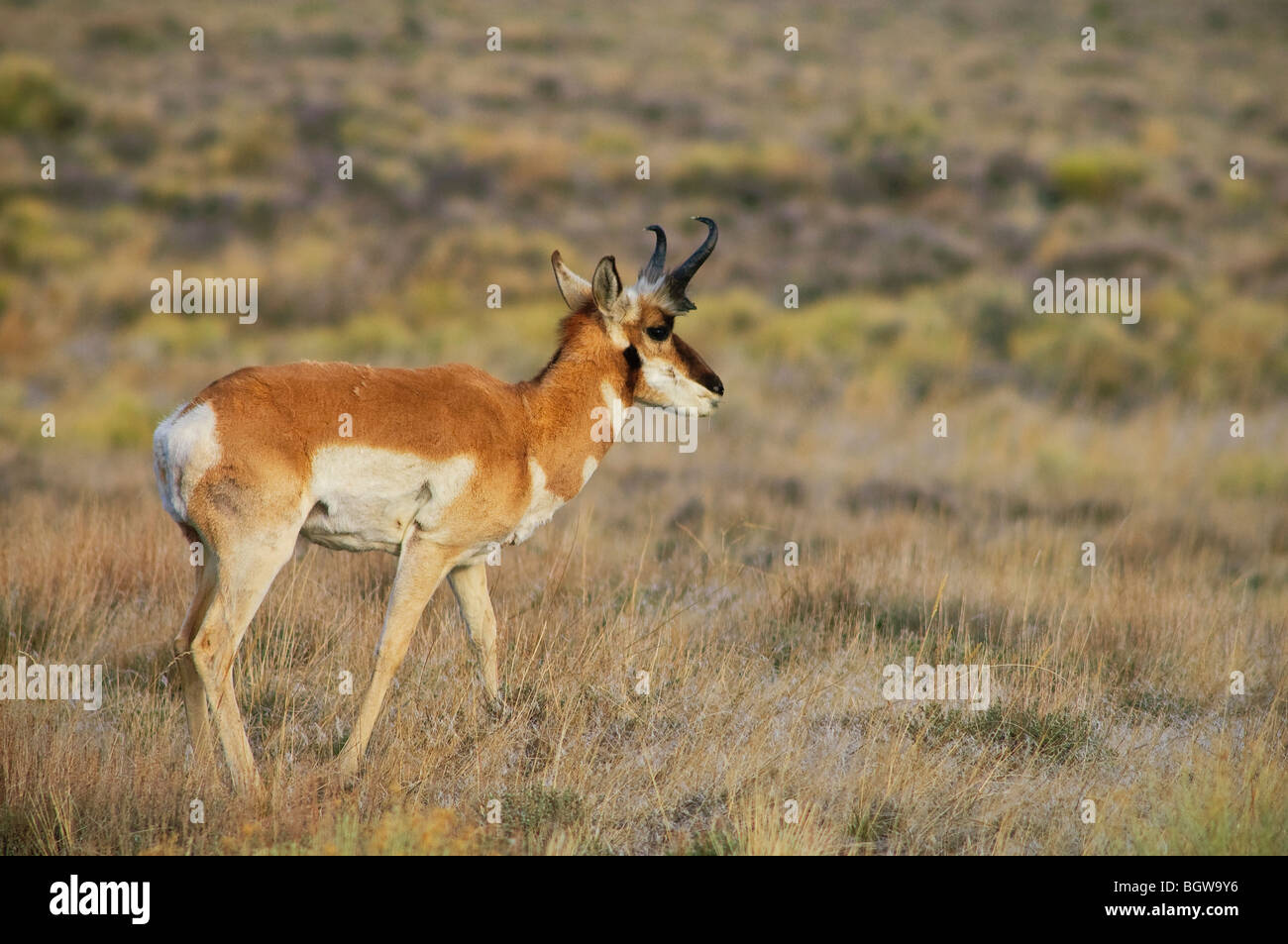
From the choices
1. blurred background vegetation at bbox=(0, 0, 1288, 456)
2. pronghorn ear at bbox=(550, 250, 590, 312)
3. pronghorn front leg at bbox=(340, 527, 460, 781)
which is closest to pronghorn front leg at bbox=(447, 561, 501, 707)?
pronghorn front leg at bbox=(340, 527, 460, 781)

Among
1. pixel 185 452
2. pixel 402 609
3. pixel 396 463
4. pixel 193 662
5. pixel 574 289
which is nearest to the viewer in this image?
pixel 185 452

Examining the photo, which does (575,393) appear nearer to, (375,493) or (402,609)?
(375,493)

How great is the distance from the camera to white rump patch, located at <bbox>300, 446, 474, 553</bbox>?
6434mm

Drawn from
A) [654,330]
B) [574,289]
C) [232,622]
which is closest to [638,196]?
[574,289]

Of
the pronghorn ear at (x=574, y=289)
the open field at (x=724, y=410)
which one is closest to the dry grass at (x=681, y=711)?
the open field at (x=724, y=410)

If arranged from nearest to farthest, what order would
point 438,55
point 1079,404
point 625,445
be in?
1. point 625,445
2. point 1079,404
3. point 438,55

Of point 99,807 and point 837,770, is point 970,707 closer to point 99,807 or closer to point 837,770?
point 837,770

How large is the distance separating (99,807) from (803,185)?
29.4 metres

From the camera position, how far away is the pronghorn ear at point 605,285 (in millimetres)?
7125

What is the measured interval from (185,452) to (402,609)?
137 cm

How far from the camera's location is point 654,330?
24.3 ft

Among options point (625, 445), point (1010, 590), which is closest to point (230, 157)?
point (625, 445)

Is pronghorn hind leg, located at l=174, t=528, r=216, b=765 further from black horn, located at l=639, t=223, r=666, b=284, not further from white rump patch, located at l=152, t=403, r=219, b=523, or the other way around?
black horn, located at l=639, t=223, r=666, b=284

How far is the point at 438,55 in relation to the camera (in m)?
44.0
